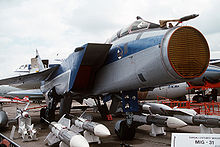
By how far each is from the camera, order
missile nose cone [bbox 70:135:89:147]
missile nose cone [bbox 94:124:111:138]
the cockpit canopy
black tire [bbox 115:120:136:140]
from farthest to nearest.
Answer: black tire [bbox 115:120:136:140] < the cockpit canopy < missile nose cone [bbox 94:124:111:138] < missile nose cone [bbox 70:135:89:147]

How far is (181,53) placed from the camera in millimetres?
4074

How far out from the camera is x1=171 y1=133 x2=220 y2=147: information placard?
272cm

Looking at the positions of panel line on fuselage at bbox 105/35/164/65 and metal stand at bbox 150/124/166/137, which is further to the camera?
metal stand at bbox 150/124/166/137

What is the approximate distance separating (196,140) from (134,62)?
2666 millimetres

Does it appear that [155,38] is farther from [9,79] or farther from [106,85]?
[9,79]

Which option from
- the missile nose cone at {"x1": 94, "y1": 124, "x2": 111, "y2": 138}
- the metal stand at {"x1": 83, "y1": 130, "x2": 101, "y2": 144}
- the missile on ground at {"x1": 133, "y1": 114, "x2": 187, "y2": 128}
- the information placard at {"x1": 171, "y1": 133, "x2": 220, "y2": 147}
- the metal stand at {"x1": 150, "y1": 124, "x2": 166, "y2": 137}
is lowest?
the metal stand at {"x1": 150, "y1": 124, "x2": 166, "y2": 137}

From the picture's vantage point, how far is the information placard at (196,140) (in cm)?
272

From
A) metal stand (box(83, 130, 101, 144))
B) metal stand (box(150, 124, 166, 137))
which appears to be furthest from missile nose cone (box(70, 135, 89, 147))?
metal stand (box(150, 124, 166, 137))

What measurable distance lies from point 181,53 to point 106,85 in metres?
2.81

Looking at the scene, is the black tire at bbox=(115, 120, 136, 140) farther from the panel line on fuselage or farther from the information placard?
the information placard

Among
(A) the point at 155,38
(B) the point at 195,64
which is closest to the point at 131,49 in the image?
(A) the point at 155,38

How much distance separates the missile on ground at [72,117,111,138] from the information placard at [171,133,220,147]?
2.41 m

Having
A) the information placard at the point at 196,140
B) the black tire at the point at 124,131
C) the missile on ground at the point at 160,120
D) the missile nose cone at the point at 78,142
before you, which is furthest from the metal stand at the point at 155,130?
the information placard at the point at 196,140

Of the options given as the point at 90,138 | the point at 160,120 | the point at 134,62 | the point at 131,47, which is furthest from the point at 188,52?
the point at 90,138
